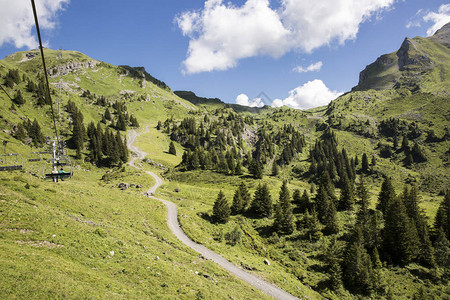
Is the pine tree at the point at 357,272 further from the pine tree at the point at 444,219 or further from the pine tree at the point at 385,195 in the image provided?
the pine tree at the point at 444,219

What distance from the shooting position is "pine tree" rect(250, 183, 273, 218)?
62.2 m

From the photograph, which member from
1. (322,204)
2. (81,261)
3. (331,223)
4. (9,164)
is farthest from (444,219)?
(9,164)

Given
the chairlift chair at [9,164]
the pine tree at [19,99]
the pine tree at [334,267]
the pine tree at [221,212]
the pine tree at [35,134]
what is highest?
the pine tree at [19,99]

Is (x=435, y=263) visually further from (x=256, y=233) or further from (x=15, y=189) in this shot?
(x=15, y=189)

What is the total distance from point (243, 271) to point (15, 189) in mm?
37582

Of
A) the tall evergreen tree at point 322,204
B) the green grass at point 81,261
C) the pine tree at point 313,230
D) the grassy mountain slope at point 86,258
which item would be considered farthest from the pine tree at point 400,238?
the green grass at point 81,261

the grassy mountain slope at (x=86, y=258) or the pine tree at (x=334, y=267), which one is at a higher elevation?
the grassy mountain slope at (x=86, y=258)

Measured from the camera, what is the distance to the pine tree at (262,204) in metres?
62.2

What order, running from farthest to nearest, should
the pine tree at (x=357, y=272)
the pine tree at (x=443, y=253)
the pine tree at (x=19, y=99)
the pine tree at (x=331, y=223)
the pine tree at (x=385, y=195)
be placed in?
the pine tree at (x=19, y=99), the pine tree at (x=385, y=195), the pine tree at (x=331, y=223), the pine tree at (x=443, y=253), the pine tree at (x=357, y=272)

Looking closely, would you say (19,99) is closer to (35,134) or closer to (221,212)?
(35,134)

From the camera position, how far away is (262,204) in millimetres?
62406

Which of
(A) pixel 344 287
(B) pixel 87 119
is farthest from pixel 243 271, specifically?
(B) pixel 87 119

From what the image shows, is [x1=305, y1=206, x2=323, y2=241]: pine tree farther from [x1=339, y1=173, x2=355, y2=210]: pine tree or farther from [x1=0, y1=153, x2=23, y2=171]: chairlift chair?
[x1=0, y1=153, x2=23, y2=171]: chairlift chair

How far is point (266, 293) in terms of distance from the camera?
96.8 feet
